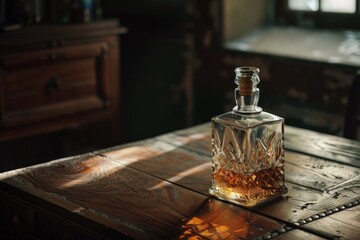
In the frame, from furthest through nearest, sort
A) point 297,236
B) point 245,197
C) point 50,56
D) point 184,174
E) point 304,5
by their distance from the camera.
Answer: point 304,5 → point 50,56 → point 184,174 → point 245,197 → point 297,236

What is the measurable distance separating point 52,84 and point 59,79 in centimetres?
5

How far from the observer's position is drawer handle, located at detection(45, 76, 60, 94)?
136 inches

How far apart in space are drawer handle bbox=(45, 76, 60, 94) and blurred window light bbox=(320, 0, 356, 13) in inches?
53.6

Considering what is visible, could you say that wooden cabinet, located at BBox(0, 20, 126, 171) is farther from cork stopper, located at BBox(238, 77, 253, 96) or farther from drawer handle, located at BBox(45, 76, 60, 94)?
cork stopper, located at BBox(238, 77, 253, 96)

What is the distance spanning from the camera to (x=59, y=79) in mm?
3500

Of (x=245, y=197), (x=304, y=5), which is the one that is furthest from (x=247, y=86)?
(x=304, y=5)

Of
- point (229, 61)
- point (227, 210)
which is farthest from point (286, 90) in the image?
point (227, 210)

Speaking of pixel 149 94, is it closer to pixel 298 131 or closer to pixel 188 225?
pixel 298 131

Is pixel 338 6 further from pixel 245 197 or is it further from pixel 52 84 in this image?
pixel 245 197

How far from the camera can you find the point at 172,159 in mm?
1981

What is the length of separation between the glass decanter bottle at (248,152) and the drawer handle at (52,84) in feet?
6.14

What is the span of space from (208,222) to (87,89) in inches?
87.0

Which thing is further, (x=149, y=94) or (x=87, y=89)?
(x=149, y=94)

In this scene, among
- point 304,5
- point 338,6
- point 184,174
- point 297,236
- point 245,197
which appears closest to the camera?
point 297,236
